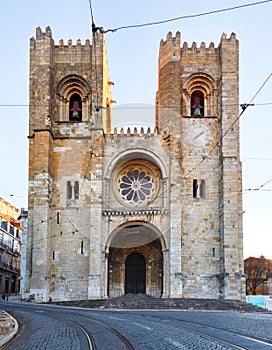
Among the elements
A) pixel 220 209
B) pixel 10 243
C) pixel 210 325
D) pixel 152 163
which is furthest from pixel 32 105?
pixel 10 243

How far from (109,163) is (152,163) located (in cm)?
268

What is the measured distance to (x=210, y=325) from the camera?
48.5ft

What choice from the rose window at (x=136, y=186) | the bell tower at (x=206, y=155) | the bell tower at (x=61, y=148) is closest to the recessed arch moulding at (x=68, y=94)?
the bell tower at (x=61, y=148)

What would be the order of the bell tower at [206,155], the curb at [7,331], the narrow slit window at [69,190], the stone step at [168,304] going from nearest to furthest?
the curb at [7,331] < the stone step at [168,304] < the bell tower at [206,155] < the narrow slit window at [69,190]

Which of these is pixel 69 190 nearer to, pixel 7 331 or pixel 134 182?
pixel 134 182

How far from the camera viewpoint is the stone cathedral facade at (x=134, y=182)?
30.8 metres

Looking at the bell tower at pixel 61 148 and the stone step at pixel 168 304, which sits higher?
the bell tower at pixel 61 148

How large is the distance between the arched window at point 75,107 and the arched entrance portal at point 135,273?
904 centimetres

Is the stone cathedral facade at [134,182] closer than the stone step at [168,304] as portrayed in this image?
No

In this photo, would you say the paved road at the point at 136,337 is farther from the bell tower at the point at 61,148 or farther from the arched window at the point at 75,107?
the arched window at the point at 75,107

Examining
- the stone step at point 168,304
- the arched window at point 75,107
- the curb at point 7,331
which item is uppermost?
the arched window at point 75,107

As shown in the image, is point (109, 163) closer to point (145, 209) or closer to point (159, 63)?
point (145, 209)

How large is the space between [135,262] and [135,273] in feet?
2.21

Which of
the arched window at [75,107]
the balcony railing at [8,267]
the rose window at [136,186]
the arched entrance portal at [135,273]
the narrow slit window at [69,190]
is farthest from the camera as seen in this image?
the balcony railing at [8,267]
